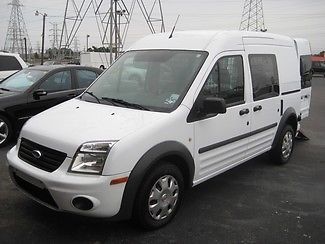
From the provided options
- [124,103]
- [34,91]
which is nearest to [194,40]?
[124,103]

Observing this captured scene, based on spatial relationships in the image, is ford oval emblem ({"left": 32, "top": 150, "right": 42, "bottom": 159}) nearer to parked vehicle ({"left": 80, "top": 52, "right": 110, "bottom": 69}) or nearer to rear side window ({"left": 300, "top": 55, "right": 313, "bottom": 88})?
rear side window ({"left": 300, "top": 55, "right": 313, "bottom": 88})

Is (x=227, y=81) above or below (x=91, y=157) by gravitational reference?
above

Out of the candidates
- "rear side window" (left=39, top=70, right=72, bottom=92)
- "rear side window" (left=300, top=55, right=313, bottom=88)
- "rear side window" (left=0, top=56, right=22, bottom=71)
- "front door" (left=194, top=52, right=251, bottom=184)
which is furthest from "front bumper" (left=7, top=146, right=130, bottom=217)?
"rear side window" (left=0, top=56, right=22, bottom=71)

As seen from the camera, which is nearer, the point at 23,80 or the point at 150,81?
the point at 150,81

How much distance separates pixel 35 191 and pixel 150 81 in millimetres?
1717

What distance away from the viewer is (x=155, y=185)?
4035mm

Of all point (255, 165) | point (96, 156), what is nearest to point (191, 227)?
point (96, 156)

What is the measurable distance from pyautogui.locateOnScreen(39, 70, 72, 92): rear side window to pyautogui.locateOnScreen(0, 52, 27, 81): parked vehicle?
3.86 meters

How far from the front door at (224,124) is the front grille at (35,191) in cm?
158

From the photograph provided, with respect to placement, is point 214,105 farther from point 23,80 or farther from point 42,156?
point 23,80

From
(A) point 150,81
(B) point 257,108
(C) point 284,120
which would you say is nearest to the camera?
(A) point 150,81

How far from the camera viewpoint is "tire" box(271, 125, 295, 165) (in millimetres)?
6398

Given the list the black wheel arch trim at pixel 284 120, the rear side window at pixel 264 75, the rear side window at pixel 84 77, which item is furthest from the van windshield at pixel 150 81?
the rear side window at pixel 84 77

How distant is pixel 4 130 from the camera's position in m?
7.52
